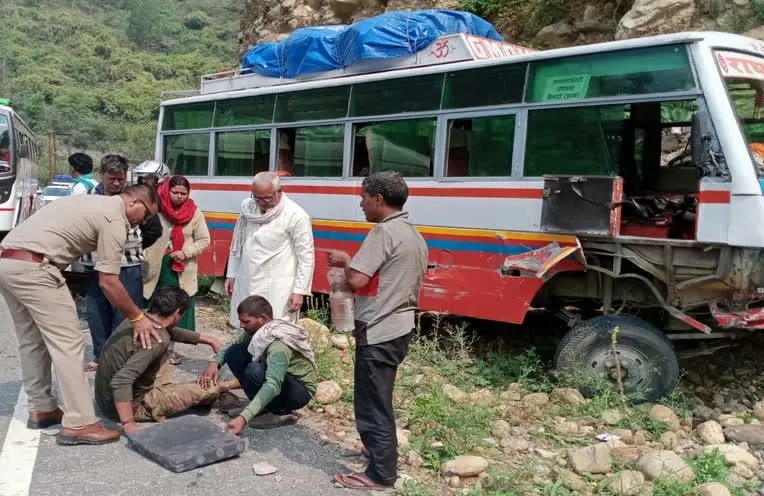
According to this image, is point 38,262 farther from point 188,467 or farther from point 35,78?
point 35,78

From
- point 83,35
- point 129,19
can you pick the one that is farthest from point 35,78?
point 129,19

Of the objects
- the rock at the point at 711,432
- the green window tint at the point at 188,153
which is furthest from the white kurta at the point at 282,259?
the green window tint at the point at 188,153

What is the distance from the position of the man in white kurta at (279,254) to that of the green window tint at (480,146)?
6.28 ft

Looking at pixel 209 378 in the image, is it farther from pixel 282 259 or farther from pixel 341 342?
pixel 341 342

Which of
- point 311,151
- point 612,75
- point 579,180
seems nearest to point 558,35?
point 311,151

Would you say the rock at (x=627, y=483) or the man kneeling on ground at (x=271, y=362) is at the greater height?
the man kneeling on ground at (x=271, y=362)

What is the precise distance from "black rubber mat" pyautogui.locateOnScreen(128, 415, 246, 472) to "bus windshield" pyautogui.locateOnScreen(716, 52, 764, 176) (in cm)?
388

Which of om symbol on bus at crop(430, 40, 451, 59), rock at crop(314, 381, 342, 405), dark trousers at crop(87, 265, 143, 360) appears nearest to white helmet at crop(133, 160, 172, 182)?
dark trousers at crop(87, 265, 143, 360)

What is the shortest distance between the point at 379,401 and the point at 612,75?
130 inches

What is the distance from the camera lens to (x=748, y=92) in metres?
5.11

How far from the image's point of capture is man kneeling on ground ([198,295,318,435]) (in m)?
4.05

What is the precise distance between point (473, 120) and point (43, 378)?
3946 millimetres

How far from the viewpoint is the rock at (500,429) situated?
4559 mm

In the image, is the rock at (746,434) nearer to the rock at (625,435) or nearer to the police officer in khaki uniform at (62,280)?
the rock at (625,435)
